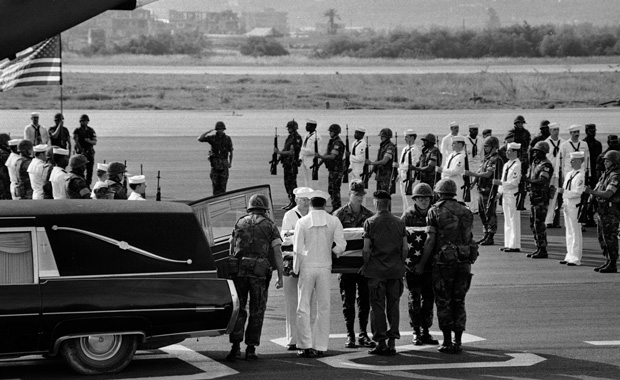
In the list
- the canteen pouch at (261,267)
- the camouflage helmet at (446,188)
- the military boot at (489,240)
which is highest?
the camouflage helmet at (446,188)

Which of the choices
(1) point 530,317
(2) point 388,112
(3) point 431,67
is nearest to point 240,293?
(1) point 530,317

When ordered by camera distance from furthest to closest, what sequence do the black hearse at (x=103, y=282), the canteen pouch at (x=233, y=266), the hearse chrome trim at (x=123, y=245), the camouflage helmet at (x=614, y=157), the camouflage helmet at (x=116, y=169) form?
1. the camouflage helmet at (x=614, y=157)
2. the camouflage helmet at (x=116, y=169)
3. the canteen pouch at (x=233, y=266)
4. the hearse chrome trim at (x=123, y=245)
5. the black hearse at (x=103, y=282)

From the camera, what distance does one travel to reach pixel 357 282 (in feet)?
41.0

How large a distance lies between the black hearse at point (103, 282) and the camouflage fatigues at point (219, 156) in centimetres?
1271

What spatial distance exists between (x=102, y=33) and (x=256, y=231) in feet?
387

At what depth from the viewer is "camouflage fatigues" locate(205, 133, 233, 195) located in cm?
2350

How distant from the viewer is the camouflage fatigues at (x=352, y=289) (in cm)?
1219

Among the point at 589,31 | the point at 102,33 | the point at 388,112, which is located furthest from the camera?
the point at 102,33

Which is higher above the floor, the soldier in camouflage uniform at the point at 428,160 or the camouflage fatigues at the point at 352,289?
the soldier in camouflage uniform at the point at 428,160

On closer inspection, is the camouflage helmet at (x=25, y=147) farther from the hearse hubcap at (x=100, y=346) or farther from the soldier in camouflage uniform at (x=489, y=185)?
the hearse hubcap at (x=100, y=346)

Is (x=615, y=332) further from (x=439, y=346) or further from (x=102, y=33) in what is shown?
(x=102, y=33)

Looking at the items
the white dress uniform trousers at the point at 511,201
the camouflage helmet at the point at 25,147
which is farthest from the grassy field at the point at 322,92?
the white dress uniform trousers at the point at 511,201

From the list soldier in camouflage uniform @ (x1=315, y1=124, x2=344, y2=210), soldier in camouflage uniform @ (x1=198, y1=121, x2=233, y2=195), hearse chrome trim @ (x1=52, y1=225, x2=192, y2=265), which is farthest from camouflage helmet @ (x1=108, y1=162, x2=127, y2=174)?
soldier in camouflage uniform @ (x1=198, y1=121, x2=233, y2=195)

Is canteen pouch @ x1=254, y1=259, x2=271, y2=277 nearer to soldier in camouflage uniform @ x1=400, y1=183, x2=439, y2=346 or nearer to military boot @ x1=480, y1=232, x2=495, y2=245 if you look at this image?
soldier in camouflage uniform @ x1=400, y1=183, x2=439, y2=346
